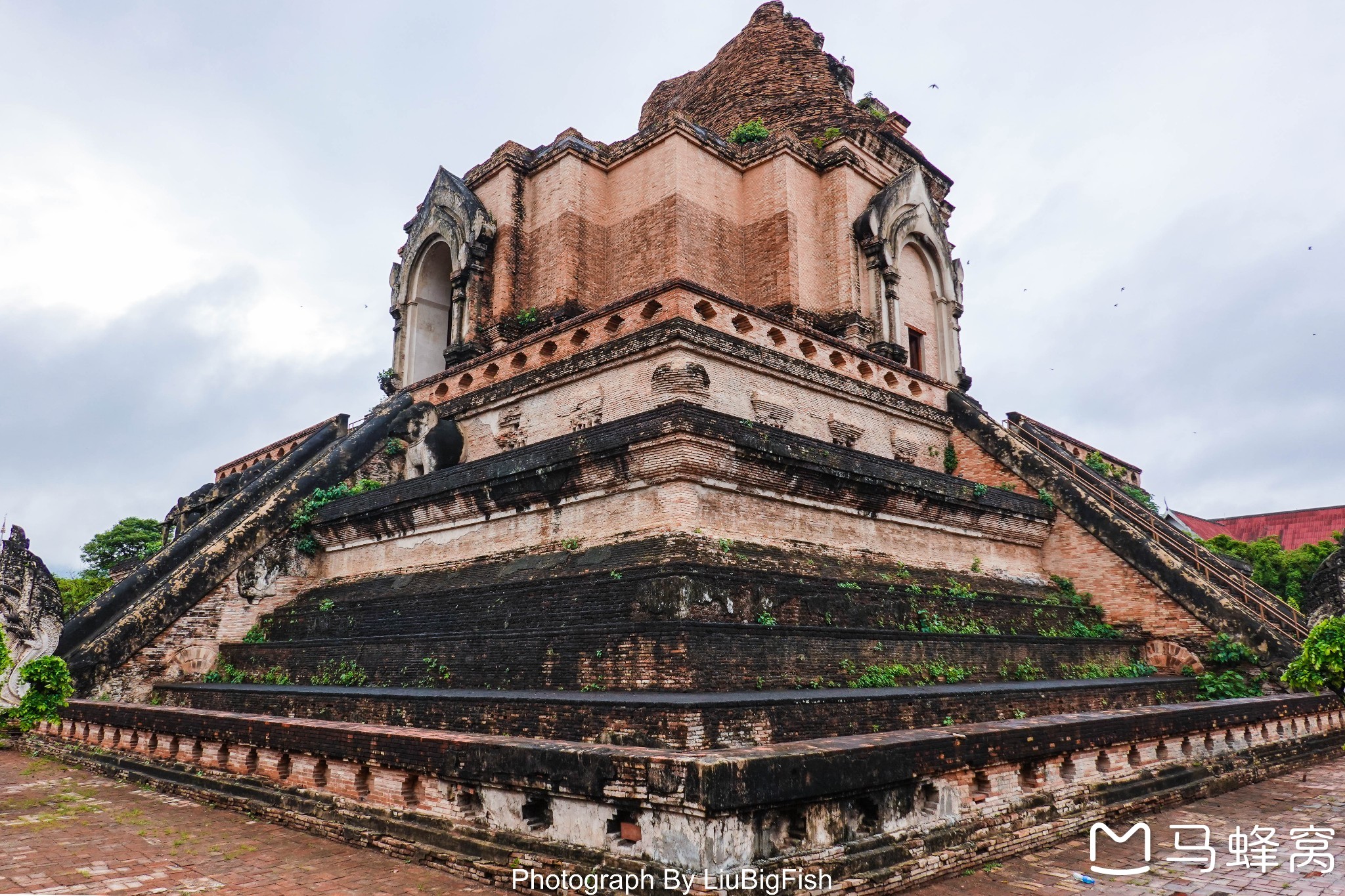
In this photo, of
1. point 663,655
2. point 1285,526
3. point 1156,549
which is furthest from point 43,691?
point 1285,526

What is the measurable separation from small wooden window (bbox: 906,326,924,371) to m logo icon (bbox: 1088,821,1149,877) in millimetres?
8921

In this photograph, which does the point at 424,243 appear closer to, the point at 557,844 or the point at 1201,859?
the point at 557,844

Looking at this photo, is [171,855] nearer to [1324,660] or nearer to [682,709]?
[682,709]

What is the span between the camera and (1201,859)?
5.38 m

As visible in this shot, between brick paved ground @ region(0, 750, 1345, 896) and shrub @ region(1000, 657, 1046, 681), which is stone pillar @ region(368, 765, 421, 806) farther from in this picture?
shrub @ region(1000, 657, 1046, 681)

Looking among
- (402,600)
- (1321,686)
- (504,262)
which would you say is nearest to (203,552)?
(402,600)

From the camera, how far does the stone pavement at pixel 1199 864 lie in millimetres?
4816

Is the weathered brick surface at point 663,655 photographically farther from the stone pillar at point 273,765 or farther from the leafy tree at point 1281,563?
the leafy tree at point 1281,563

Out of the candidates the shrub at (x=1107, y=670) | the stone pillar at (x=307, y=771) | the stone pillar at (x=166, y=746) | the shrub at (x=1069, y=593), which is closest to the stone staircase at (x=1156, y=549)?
the shrub at (x=1069, y=593)

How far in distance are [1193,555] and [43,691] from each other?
11683 mm

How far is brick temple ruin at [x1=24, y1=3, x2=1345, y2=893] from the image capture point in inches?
197

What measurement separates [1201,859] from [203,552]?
→ 9187mm

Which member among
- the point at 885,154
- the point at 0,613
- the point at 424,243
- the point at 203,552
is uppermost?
the point at 885,154

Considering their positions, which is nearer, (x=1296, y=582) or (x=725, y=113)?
(x=725, y=113)
